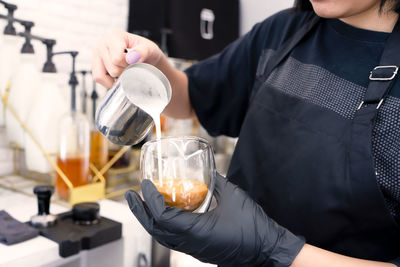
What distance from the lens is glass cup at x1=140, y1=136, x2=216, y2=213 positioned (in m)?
0.66

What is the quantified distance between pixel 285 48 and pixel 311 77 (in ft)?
0.51

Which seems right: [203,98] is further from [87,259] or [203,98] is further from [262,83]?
[87,259]

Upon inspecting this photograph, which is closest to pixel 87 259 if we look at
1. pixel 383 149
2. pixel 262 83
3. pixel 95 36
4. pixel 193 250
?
pixel 193 250

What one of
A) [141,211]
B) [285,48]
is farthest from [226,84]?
[141,211]

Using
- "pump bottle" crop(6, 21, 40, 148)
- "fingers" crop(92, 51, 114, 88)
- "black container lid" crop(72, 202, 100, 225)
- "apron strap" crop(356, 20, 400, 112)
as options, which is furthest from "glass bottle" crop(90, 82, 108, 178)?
"apron strap" crop(356, 20, 400, 112)

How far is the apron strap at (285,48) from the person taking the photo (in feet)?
3.46

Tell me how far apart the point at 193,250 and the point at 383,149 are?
1.62ft

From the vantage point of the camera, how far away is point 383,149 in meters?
0.82

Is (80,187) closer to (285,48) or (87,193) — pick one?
(87,193)

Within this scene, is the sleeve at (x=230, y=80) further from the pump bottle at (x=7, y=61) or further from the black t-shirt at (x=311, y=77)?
the pump bottle at (x=7, y=61)

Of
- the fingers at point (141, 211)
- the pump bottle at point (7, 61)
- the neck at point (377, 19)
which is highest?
the neck at point (377, 19)

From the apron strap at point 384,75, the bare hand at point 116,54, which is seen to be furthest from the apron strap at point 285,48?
the bare hand at point 116,54

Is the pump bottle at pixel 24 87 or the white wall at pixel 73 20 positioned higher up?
the white wall at pixel 73 20

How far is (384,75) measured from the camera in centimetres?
83
